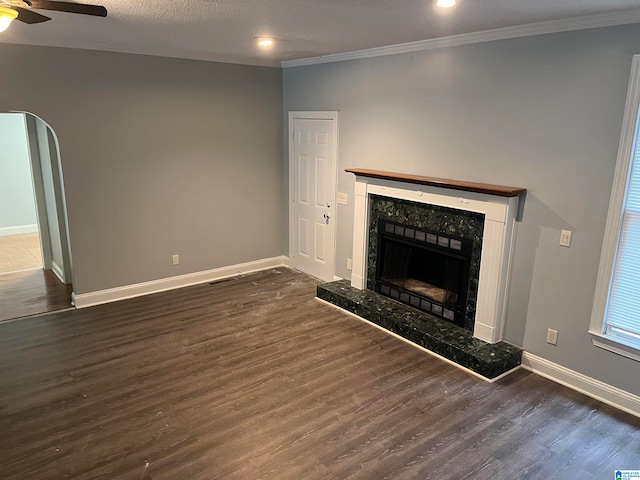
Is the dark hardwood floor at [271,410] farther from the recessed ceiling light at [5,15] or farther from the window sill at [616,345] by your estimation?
the recessed ceiling light at [5,15]

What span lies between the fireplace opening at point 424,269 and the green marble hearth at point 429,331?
0.11 m

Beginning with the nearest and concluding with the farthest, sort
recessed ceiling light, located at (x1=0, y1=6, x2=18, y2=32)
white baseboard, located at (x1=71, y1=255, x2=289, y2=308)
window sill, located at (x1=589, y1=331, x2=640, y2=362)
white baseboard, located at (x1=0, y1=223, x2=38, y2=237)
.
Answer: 1. recessed ceiling light, located at (x1=0, y1=6, x2=18, y2=32)
2. window sill, located at (x1=589, y1=331, x2=640, y2=362)
3. white baseboard, located at (x1=71, y1=255, x2=289, y2=308)
4. white baseboard, located at (x1=0, y1=223, x2=38, y2=237)

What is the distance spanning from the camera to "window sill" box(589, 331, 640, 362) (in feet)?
10.3

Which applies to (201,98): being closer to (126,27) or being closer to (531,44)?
(126,27)

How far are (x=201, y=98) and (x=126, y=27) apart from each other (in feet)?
5.53

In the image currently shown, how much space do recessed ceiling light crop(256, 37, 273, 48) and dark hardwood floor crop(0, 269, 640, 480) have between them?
2657 mm

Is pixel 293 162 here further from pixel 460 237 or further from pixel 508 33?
pixel 508 33

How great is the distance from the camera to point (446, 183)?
391 cm

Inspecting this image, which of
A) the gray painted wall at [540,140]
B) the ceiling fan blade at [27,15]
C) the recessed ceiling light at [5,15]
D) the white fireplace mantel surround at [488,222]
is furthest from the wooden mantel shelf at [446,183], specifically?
the recessed ceiling light at [5,15]

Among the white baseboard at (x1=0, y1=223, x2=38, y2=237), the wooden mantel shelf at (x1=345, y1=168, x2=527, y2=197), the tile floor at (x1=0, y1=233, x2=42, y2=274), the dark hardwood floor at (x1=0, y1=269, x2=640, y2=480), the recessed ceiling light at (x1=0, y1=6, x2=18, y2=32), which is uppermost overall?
the recessed ceiling light at (x1=0, y1=6, x2=18, y2=32)

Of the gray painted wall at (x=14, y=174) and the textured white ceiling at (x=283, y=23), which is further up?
the textured white ceiling at (x=283, y=23)

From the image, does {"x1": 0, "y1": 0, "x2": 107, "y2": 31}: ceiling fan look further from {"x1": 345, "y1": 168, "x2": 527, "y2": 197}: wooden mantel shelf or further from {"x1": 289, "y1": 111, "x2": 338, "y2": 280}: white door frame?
{"x1": 289, "y1": 111, "x2": 338, "y2": 280}: white door frame

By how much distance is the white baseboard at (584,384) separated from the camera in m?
3.20

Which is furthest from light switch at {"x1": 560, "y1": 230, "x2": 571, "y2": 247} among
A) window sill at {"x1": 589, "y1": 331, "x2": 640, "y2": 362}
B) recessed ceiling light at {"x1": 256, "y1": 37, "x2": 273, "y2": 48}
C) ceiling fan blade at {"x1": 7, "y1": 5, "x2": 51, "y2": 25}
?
ceiling fan blade at {"x1": 7, "y1": 5, "x2": 51, "y2": 25}
